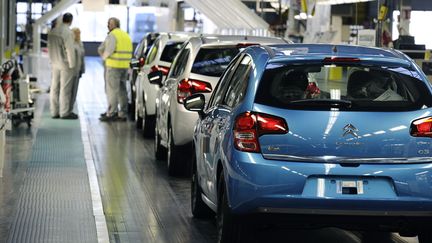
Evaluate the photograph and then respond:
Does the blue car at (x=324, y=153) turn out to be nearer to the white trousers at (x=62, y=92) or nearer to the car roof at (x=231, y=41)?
the car roof at (x=231, y=41)

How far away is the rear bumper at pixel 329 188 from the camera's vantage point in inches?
301

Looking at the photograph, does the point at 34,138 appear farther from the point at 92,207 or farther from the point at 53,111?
the point at 92,207

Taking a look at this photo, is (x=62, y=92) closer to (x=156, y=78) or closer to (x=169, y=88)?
(x=156, y=78)

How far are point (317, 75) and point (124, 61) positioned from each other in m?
13.2

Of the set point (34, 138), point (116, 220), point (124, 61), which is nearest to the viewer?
point (116, 220)

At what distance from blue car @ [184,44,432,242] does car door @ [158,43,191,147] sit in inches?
224

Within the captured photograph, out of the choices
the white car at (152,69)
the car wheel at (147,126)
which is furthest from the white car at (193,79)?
the car wheel at (147,126)

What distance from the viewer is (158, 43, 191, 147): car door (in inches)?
550

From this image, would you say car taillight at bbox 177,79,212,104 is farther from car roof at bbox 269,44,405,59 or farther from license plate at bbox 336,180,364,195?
license plate at bbox 336,180,364,195

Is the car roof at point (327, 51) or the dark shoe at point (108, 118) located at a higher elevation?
the car roof at point (327, 51)

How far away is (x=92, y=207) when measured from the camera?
10844mm

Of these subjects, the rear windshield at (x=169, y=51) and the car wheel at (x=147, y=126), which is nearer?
the car wheel at (x=147, y=126)

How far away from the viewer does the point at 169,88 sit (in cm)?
1439

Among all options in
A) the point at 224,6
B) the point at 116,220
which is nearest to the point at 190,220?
the point at 116,220
